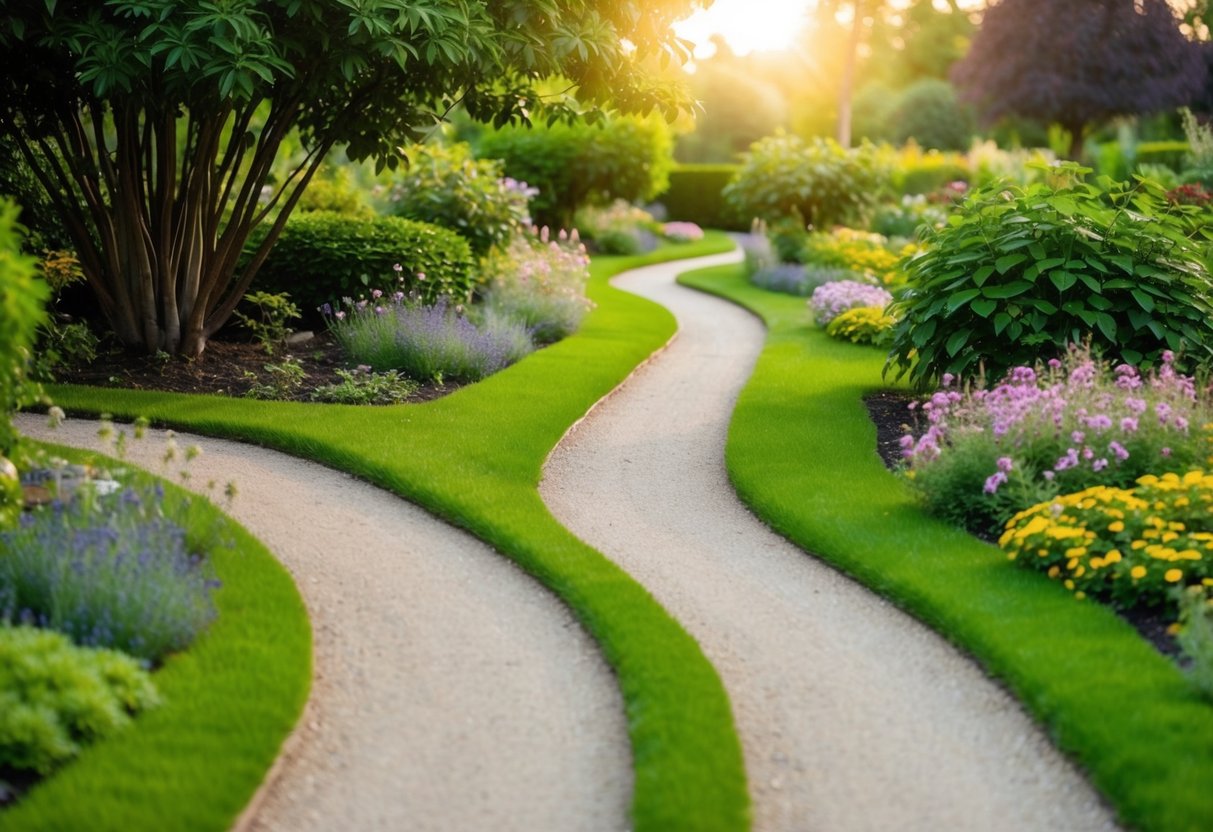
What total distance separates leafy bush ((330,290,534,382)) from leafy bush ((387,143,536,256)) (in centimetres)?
355

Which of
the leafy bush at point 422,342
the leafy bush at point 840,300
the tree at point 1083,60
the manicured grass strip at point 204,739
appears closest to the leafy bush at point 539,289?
the leafy bush at point 422,342

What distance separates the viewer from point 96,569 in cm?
484

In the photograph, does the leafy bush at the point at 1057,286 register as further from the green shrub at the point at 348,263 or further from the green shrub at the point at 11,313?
the green shrub at the point at 11,313

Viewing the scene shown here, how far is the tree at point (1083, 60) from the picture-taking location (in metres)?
28.5

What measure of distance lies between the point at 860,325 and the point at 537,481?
638 cm

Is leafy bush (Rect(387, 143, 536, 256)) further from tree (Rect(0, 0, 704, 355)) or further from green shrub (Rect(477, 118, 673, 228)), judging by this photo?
green shrub (Rect(477, 118, 673, 228))

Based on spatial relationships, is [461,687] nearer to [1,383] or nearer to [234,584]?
[234,584]

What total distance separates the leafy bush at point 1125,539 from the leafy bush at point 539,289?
728cm

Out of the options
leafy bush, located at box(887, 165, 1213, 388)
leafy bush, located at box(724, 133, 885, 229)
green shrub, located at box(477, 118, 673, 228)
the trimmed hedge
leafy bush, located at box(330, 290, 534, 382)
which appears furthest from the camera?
the trimmed hedge

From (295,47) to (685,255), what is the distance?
1791 cm

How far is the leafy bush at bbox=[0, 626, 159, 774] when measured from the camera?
3891 millimetres

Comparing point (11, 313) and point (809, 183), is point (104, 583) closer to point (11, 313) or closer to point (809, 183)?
point (11, 313)

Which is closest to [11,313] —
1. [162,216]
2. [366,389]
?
[366,389]

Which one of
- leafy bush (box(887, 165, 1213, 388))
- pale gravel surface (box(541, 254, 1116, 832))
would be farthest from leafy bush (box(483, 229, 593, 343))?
leafy bush (box(887, 165, 1213, 388))
